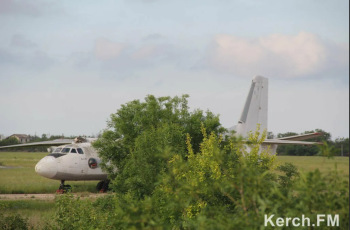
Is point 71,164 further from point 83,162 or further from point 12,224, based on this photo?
point 12,224

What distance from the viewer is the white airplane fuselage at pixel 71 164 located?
96.5ft

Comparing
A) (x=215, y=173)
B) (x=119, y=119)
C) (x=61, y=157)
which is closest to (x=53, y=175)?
(x=61, y=157)

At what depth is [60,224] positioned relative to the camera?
1627cm

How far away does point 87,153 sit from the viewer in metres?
31.0

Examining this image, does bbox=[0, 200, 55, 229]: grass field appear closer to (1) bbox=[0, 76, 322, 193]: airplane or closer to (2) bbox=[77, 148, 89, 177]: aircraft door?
(1) bbox=[0, 76, 322, 193]: airplane

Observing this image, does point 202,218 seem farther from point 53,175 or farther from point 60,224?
point 53,175

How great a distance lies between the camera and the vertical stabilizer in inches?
1316

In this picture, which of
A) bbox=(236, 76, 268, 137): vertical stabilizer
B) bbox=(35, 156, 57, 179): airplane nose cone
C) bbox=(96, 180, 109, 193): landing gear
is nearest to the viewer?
bbox=(35, 156, 57, 179): airplane nose cone

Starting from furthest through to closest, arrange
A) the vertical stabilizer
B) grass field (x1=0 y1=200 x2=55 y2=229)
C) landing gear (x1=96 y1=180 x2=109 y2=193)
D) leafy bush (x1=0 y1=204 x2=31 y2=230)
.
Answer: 1. landing gear (x1=96 y1=180 x2=109 y2=193)
2. the vertical stabilizer
3. grass field (x1=0 y1=200 x2=55 y2=229)
4. leafy bush (x1=0 y1=204 x2=31 y2=230)

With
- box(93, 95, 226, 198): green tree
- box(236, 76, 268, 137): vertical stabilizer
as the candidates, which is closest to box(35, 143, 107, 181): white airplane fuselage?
box(93, 95, 226, 198): green tree

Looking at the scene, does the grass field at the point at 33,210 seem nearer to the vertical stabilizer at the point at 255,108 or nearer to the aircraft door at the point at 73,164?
the aircraft door at the point at 73,164

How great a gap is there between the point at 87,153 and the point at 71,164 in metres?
1.46

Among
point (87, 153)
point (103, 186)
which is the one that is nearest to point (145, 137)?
point (87, 153)

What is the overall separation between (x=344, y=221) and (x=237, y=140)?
1.75 metres
